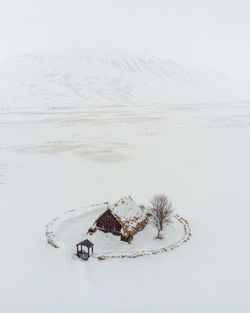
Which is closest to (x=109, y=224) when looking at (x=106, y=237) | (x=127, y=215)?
(x=106, y=237)

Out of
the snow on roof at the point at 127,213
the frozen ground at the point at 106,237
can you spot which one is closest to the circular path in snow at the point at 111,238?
the frozen ground at the point at 106,237

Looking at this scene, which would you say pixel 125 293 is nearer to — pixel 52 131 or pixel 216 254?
pixel 216 254

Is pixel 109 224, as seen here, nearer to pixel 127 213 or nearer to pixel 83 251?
pixel 127 213

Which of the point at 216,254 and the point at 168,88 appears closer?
the point at 216,254

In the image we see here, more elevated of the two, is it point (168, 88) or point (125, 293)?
point (168, 88)

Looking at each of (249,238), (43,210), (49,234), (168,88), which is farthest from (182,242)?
(168,88)

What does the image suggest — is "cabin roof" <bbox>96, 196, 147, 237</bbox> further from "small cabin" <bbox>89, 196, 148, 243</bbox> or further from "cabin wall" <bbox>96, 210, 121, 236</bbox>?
"cabin wall" <bbox>96, 210, 121, 236</bbox>
